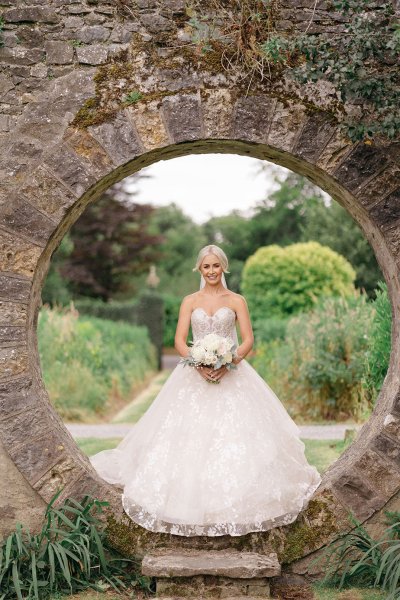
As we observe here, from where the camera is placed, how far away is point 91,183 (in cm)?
468

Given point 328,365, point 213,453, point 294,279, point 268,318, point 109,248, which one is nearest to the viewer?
point 213,453

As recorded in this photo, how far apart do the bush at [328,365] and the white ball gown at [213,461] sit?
467 cm

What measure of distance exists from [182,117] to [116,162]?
1.59ft

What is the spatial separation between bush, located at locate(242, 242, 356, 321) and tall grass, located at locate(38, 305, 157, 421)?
2724 millimetres

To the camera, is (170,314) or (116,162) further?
(170,314)

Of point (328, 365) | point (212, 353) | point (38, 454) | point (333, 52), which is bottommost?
point (38, 454)

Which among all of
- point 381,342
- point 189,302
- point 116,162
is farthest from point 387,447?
point 381,342

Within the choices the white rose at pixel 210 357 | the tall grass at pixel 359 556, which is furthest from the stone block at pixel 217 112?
the tall grass at pixel 359 556

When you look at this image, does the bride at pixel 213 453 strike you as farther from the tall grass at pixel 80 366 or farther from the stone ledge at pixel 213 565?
the tall grass at pixel 80 366

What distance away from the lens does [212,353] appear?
5000 mm

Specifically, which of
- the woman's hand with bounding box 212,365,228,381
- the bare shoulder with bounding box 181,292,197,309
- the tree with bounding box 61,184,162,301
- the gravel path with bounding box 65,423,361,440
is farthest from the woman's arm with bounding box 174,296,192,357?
the tree with bounding box 61,184,162,301

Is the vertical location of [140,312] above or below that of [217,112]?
above

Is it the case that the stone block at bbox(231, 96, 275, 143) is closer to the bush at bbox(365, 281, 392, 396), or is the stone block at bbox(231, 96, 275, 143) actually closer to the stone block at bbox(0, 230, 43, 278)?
the stone block at bbox(0, 230, 43, 278)

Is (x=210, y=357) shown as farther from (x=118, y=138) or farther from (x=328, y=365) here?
(x=328, y=365)
